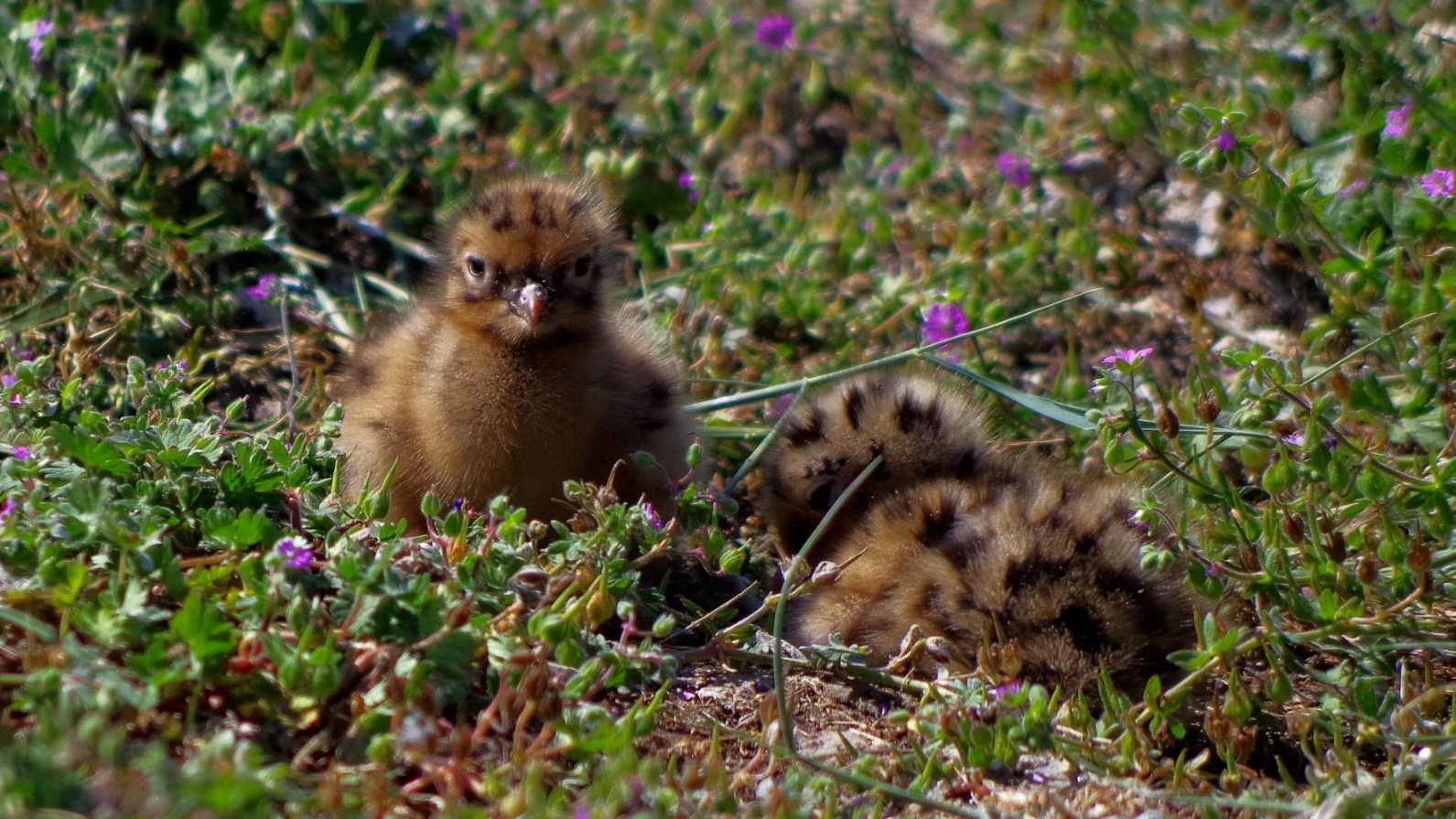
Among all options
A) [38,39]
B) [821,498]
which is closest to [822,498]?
[821,498]

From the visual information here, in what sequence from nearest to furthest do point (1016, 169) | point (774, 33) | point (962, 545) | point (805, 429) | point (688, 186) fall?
point (962, 545)
point (805, 429)
point (688, 186)
point (1016, 169)
point (774, 33)

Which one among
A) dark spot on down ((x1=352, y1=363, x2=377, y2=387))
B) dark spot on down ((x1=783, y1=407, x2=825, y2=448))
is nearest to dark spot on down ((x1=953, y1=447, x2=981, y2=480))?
dark spot on down ((x1=783, y1=407, x2=825, y2=448))

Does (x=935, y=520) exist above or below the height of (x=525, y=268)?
below

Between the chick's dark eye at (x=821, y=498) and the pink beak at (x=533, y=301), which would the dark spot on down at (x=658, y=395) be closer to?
the pink beak at (x=533, y=301)

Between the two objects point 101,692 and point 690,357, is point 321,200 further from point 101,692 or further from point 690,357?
point 101,692

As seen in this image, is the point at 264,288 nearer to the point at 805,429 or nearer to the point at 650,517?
the point at 805,429

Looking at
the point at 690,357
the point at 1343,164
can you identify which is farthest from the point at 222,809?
the point at 1343,164
